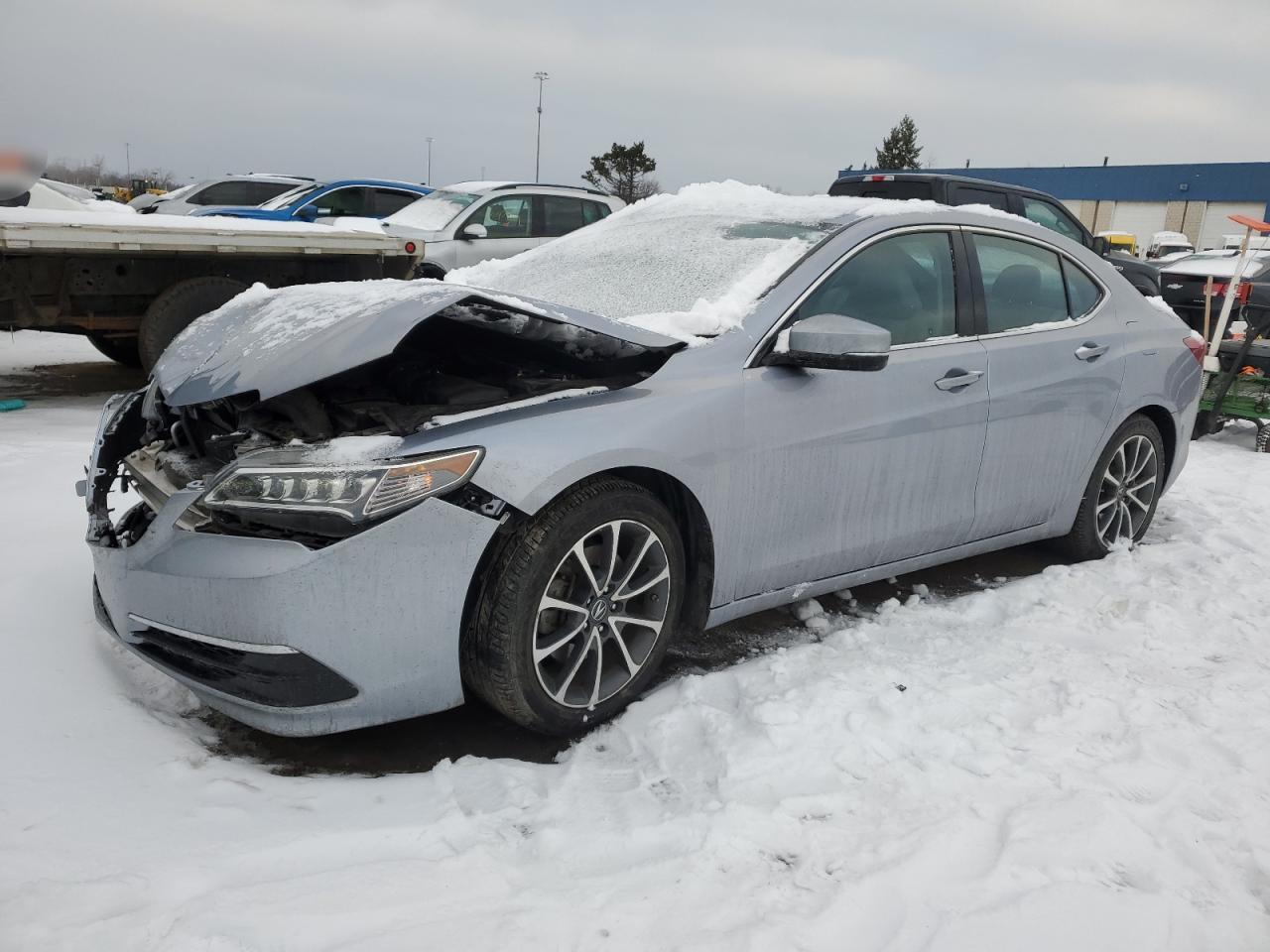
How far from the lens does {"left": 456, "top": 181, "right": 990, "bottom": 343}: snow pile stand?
329 cm

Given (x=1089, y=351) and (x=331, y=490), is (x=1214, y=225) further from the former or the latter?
(x=331, y=490)

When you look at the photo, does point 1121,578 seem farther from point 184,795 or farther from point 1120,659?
point 184,795

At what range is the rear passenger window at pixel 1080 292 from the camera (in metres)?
4.22

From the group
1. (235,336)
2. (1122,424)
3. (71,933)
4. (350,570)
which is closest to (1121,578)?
(1122,424)

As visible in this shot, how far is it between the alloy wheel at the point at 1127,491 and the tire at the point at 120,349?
24.8 ft

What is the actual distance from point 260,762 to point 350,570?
2.28 ft

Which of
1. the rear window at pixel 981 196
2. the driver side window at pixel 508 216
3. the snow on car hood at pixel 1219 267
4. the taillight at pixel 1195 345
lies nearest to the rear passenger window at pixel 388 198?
the driver side window at pixel 508 216

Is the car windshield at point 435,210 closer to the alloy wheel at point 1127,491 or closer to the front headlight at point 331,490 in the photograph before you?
the alloy wheel at point 1127,491

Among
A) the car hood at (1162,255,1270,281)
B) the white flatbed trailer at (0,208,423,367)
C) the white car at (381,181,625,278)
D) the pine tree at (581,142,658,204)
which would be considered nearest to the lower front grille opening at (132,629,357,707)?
the white flatbed trailer at (0,208,423,367)

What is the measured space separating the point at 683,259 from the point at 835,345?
2.85 feet

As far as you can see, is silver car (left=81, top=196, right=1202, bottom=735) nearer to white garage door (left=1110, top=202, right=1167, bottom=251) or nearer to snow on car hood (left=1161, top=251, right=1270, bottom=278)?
snow on car hood (left=1161, top=251, right=1270, bottom=278)

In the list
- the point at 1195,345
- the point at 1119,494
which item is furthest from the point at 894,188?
the point at 1119,494

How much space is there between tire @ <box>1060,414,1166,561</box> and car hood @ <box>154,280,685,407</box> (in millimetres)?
2421

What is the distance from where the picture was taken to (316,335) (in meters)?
2.73
